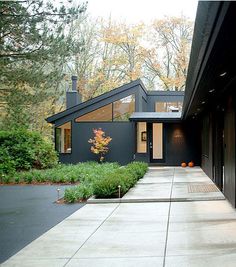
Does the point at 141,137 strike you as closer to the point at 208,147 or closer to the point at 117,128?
the point at 117,128

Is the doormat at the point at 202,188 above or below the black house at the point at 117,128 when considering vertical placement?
below

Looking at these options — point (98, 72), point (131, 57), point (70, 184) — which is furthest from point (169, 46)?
point (70, 184)

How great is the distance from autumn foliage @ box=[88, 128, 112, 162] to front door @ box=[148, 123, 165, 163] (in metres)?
2.27

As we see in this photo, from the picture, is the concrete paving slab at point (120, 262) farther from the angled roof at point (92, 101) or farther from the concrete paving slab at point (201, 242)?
the angled roof at point (92, 101)

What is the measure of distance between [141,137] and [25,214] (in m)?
13.9

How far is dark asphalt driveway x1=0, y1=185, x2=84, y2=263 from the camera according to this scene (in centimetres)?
574

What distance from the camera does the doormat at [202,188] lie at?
10328 millimetres

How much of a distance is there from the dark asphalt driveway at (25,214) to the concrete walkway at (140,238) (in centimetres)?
22

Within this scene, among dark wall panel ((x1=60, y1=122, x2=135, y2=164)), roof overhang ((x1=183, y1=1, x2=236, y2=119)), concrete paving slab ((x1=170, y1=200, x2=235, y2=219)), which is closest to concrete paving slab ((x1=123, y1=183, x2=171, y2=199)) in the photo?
concrete paving slab ((x1=170, y1=200, x2=235, y2=219))

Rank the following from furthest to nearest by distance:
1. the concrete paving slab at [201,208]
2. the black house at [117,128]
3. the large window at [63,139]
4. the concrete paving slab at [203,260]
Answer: the large window at [63,139], the black house at [117,128], the concrete paving slab at [201,208], the concrete paving slab at [203,260]

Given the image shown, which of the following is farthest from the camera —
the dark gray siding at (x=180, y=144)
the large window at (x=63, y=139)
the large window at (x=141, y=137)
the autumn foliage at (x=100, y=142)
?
the large window at (x=63, y=139)

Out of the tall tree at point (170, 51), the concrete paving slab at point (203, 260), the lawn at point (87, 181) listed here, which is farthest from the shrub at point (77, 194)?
the tall tree at point (170, 51)

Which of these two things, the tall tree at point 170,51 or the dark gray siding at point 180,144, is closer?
the dark gray siding at point 180,144

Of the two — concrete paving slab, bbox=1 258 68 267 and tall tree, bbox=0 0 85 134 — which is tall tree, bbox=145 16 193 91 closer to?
tall tree, bbox=0 0 85 134
